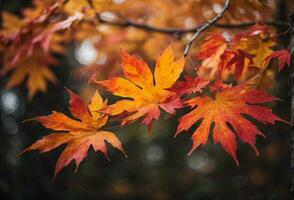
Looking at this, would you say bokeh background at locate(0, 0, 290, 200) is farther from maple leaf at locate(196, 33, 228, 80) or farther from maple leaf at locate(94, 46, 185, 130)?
maple leaf at locate(94, 46, 185, 130)

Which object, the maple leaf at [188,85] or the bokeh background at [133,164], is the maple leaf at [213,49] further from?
the bokeh background at [133,164]

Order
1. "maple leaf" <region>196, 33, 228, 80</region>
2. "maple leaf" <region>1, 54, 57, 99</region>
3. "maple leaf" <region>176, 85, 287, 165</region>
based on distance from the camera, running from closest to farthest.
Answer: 1. "maple leaf" <region>176, 85, 287, 165</region>
2. "maple leaf" <region>196, 33, 228, 80</region>
3. "maple leaf" <region>1, 54, 57, 99</region>

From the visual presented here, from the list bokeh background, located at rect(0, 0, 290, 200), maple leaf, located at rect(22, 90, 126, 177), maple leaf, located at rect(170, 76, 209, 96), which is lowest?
bokeh background, located at rect(0, 0, 290, 200)

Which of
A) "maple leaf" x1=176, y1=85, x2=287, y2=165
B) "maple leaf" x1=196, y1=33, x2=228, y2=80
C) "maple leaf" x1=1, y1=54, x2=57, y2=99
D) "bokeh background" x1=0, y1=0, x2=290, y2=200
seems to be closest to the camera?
"maple leaf" x1=176, y1=85, x2=287, y2=165

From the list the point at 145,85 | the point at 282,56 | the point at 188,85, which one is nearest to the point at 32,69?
the point at 145,85

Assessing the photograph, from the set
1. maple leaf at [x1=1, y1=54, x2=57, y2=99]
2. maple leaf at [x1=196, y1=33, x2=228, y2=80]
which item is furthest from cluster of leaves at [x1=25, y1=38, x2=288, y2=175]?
maple leaf at [x1=1, y1=54, x2=57, y2=99]

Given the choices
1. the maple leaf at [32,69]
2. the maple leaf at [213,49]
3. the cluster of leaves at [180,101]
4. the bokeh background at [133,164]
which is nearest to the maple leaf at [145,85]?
the cluster of leaves at [180,101]
